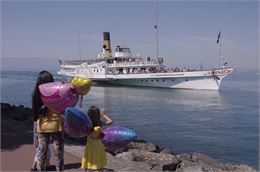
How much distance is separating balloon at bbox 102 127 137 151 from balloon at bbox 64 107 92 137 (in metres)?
0.34

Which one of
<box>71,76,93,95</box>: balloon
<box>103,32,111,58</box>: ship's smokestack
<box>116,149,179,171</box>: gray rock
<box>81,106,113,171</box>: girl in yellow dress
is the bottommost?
<box>116,149,179,171</box>: gray rock

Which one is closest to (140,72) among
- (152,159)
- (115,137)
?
(152,159)

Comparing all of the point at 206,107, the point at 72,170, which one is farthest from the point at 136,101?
the point at 72,170

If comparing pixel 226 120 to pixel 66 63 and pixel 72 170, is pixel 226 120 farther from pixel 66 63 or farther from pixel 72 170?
pixel 66 63

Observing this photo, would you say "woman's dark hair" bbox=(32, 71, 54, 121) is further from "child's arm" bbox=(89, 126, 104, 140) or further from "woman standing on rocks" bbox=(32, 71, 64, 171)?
"child's arm" bbox=(89, 126, 104, 140)

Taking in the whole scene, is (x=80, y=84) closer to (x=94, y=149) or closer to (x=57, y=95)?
(x=57, y=95)

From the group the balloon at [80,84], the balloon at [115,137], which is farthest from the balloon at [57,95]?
the balloon at [115,137]

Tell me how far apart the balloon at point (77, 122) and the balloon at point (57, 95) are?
10 cm

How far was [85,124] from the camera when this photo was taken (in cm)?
536

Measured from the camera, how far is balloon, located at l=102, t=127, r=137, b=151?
566 centimetres

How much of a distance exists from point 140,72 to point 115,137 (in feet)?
147

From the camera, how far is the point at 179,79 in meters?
48.5

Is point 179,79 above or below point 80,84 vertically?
below

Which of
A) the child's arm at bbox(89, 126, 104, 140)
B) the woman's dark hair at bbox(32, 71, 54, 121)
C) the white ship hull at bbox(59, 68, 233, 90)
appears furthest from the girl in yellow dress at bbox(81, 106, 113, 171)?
the white ship hull at bbox(59, 68, 233, 90)
